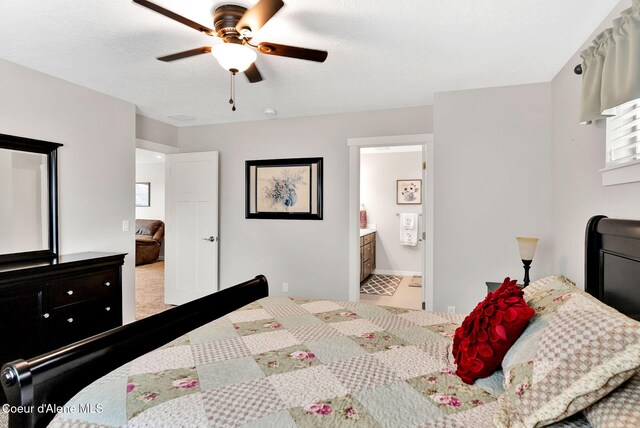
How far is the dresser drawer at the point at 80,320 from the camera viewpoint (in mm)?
2514

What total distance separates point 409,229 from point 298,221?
2947 millimetres

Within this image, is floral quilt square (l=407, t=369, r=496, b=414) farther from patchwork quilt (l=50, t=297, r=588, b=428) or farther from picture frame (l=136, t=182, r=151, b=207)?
picture frame (l=136, t=182, r=151, b=207)

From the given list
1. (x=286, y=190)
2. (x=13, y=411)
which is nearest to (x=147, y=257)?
(x=286, y=190)

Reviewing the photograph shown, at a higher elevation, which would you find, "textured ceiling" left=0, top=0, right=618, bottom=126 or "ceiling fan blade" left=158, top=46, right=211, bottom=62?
"textured ceiling" left=0, top=0, right=618, bottom=126

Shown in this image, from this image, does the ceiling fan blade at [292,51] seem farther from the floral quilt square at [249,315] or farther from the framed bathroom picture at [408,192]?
the framed bathroom picture at [408,192]

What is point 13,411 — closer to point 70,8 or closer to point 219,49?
point 219,49

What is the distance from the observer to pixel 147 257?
7504mm

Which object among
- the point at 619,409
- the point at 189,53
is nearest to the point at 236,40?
the point at 189,53

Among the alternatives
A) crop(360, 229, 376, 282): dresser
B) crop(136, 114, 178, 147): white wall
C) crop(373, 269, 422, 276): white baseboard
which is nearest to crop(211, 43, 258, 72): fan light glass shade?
crop(136, 114, 178, 147): white wall

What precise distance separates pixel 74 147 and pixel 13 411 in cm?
256

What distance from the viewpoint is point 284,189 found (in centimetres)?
423

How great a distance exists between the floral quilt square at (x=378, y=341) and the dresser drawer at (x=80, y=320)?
2.25 metres

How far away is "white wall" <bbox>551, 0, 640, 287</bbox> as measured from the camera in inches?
73.8

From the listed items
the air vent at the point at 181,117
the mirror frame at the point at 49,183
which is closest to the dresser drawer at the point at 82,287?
the mirror frame at the point at 49,183
